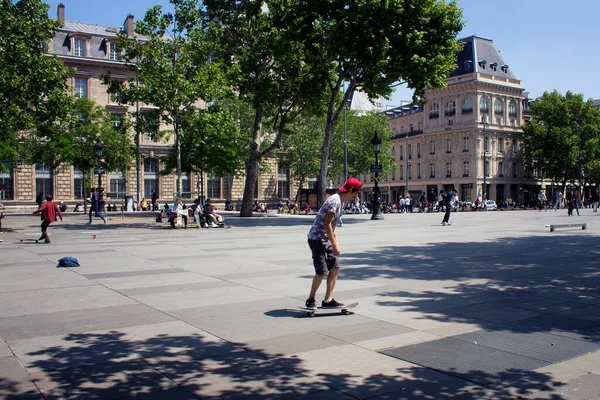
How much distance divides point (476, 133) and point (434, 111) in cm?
870

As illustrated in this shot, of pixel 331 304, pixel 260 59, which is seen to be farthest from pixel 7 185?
pixel 331 304

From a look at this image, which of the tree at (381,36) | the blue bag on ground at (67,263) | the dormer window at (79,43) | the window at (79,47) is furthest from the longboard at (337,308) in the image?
the window at (79,47)

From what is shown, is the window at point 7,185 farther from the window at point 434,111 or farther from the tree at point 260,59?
the window at point 434,111

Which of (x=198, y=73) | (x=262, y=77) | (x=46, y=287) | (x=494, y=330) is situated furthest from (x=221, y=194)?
(x=494, y=330)

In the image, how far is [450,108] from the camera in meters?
74.2

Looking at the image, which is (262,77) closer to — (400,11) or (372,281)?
(400,11)

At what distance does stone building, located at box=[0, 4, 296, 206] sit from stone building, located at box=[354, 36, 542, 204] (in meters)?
26.9

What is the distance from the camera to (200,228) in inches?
979

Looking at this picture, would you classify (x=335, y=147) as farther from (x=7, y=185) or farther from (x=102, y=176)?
(x=7, y=185)

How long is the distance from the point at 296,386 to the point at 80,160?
41.2 m

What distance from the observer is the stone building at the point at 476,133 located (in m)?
71.2

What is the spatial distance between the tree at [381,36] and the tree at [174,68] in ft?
14.8

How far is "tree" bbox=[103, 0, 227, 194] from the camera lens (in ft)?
81.1

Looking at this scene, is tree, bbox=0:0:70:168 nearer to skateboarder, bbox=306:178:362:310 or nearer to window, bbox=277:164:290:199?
skateboarder, bbox=306:178:362:310
